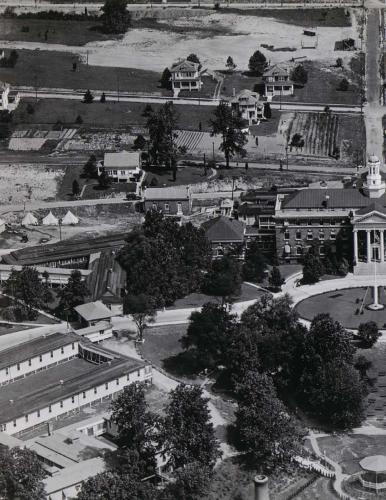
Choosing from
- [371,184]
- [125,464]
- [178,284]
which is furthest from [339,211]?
[125,464]

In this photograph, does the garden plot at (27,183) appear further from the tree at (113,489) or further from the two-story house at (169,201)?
the tree at (113,489)

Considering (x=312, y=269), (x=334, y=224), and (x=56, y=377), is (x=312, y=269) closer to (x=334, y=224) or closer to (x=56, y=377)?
(x=334, y=224)

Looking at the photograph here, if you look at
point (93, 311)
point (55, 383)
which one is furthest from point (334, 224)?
point (55, 383)

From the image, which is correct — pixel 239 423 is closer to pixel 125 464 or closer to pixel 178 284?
pixel 125 464

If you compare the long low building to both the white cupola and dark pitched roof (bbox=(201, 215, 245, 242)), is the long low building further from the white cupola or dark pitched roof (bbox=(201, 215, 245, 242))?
the white cupola

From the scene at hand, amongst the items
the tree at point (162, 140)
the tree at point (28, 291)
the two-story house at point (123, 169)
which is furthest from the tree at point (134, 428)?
the tree at point (162, 140)

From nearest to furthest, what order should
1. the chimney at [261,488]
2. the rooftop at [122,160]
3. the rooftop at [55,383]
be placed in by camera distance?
the chimney at [261,488], the rooftop at [55,383], the rooftop at [122,160]

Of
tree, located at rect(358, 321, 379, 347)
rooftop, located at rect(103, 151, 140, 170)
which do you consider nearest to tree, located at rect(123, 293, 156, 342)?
tree, located at rect(358, 321, 379, 347)
